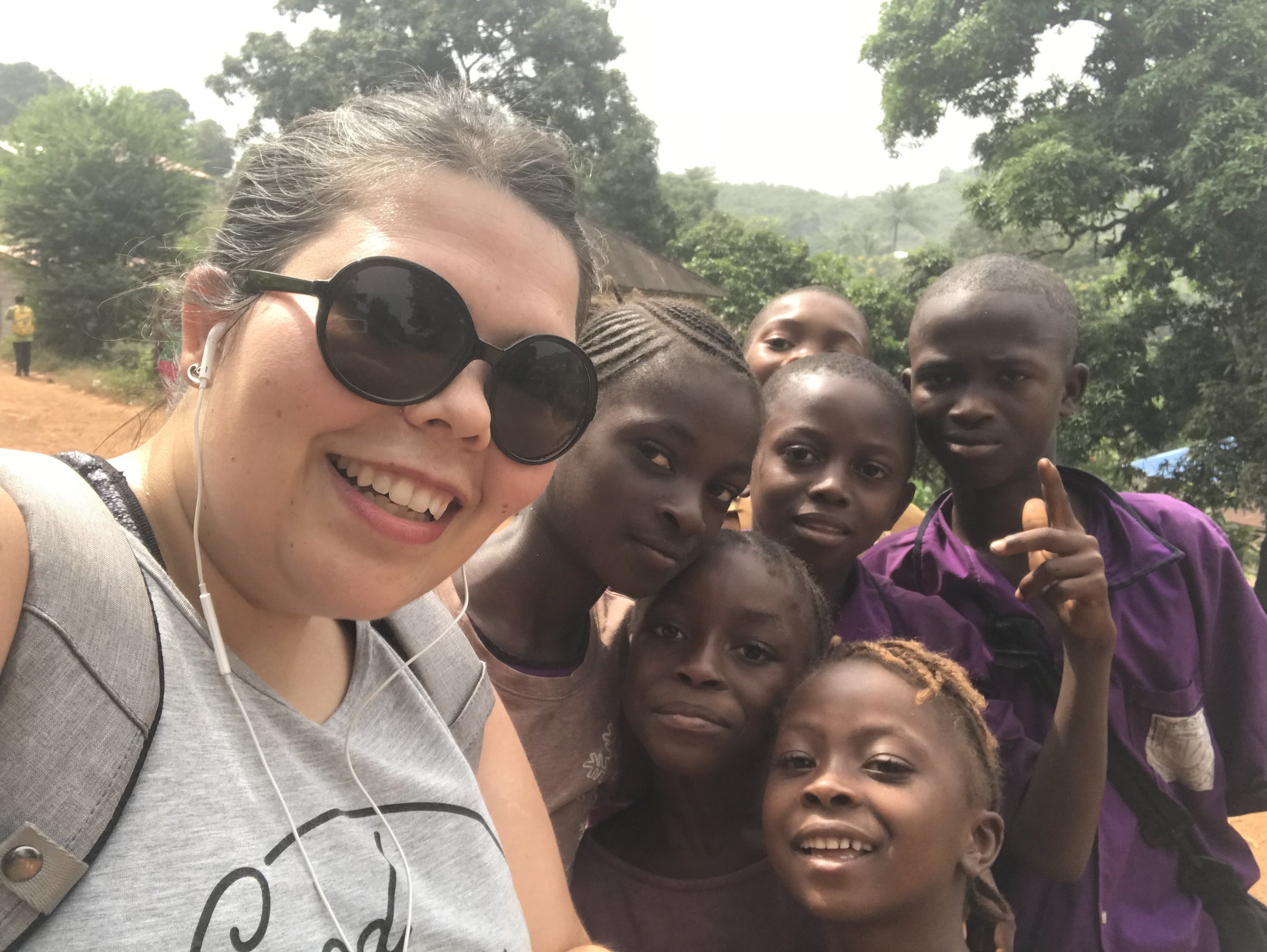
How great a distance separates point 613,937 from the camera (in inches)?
76.5

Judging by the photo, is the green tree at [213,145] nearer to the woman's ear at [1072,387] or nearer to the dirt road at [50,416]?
the dirt road at [50,416]

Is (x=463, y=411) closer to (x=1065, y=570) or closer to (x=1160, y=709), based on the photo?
(x=1065, y=570)

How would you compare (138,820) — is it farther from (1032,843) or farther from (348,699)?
(1032,843)

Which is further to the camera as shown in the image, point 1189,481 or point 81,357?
point 81,357

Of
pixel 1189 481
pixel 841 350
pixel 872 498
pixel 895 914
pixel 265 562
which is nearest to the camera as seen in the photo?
pixel 265 562

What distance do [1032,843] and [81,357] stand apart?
24.1 metres

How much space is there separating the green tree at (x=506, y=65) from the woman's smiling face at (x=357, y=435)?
28247 millimetres

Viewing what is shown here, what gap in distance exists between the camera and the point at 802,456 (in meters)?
2.55

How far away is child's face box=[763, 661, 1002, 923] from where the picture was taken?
5.66 feet

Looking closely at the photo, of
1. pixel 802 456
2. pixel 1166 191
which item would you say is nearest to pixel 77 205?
pixel 1166 191

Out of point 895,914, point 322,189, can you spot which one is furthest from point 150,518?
point 895,914

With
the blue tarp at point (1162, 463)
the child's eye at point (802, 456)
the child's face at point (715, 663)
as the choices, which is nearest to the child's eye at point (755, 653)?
the child's face at point (715, 663)

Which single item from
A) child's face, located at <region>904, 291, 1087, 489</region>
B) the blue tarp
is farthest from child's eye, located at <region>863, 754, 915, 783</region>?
the blue tarp

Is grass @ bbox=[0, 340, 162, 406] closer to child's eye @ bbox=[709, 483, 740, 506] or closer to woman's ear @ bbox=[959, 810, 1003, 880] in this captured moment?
child's eye @ bbox=[709, 483, 740, 506]
